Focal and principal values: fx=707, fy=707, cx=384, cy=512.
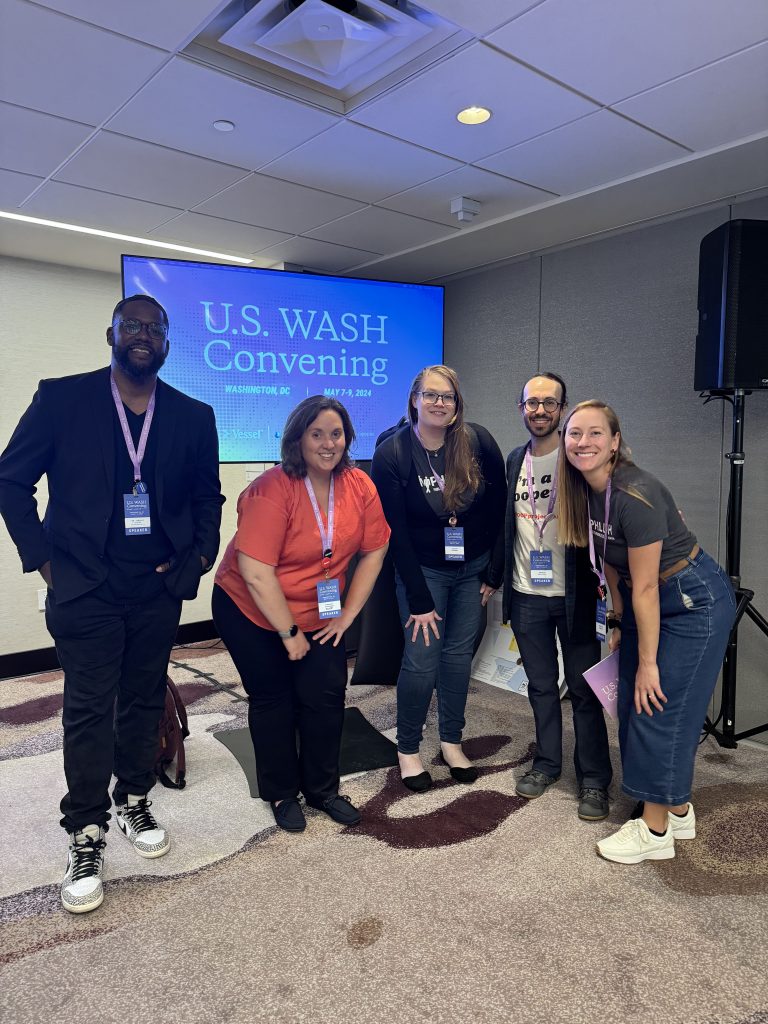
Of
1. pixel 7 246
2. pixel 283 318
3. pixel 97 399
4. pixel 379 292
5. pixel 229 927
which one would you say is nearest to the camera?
pixel 229 927

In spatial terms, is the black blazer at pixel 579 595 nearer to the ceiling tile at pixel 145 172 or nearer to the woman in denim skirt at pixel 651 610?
the woman in denim skirt at pixel 651 610

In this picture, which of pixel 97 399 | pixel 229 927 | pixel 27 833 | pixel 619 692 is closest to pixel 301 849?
pixel 229 927

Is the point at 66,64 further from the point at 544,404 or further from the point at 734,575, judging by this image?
the point at 734,575

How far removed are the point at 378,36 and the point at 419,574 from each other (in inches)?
63.5

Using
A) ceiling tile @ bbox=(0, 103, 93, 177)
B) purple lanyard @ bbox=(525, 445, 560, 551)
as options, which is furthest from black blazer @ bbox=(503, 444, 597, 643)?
ceiling tile @ bbox=(0, 103, 93, 177)

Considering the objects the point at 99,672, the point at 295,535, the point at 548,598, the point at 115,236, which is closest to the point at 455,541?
the point at 548,598

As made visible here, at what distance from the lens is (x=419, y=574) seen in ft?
8.09

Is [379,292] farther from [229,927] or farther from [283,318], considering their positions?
[229,927]

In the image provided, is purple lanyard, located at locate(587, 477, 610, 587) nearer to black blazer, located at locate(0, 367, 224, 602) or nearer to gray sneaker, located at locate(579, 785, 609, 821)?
gray sneaker, located at locate(579, 785, 609, 821)

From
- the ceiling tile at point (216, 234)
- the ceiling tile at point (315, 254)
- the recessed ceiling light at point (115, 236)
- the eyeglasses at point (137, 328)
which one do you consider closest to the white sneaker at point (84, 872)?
the eyeglasses at point (137, 328)

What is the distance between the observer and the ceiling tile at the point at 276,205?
298cm

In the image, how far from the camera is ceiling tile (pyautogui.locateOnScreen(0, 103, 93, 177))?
2332 millimetres

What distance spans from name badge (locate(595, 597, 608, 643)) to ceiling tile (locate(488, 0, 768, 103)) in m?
1.60

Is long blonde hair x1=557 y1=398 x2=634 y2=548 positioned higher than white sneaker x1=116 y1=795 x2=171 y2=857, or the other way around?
long blonde hair x1=557 y1=398 x2=634 y2=548
